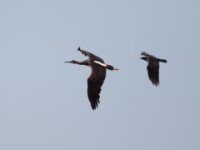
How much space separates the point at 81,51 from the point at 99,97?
119 inches

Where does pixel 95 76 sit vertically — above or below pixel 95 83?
above

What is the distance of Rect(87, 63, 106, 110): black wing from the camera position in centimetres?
3900

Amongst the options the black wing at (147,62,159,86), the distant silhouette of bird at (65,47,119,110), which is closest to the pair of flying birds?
the distant silhouette of bird at (65,47,119,110)

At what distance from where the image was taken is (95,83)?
39.1 m

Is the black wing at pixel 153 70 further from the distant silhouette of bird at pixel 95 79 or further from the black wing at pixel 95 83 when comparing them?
the black wing at pixel 95 83

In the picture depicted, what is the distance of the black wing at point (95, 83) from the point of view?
39.0 meters

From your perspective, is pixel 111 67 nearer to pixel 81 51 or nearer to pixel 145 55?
pixel 81 51

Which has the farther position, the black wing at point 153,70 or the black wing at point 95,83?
the black wing at point 153,70

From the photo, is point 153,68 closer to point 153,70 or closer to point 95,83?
point 153,70

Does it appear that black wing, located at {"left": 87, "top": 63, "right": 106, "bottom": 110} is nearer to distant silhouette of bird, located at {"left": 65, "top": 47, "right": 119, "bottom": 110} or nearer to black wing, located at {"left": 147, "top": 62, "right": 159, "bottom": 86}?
distant silhouette of bird, located at {"left": 65, "top": 47, "right": 119, "bottom": 110}

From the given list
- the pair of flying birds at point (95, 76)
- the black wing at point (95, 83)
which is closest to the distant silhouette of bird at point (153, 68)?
the pair of flying birds at point (95, 76)

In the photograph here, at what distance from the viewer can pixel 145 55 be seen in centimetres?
4625

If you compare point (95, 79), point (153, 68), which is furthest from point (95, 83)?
point (153, 68)

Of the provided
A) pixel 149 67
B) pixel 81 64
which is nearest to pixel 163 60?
pixel 149 67
